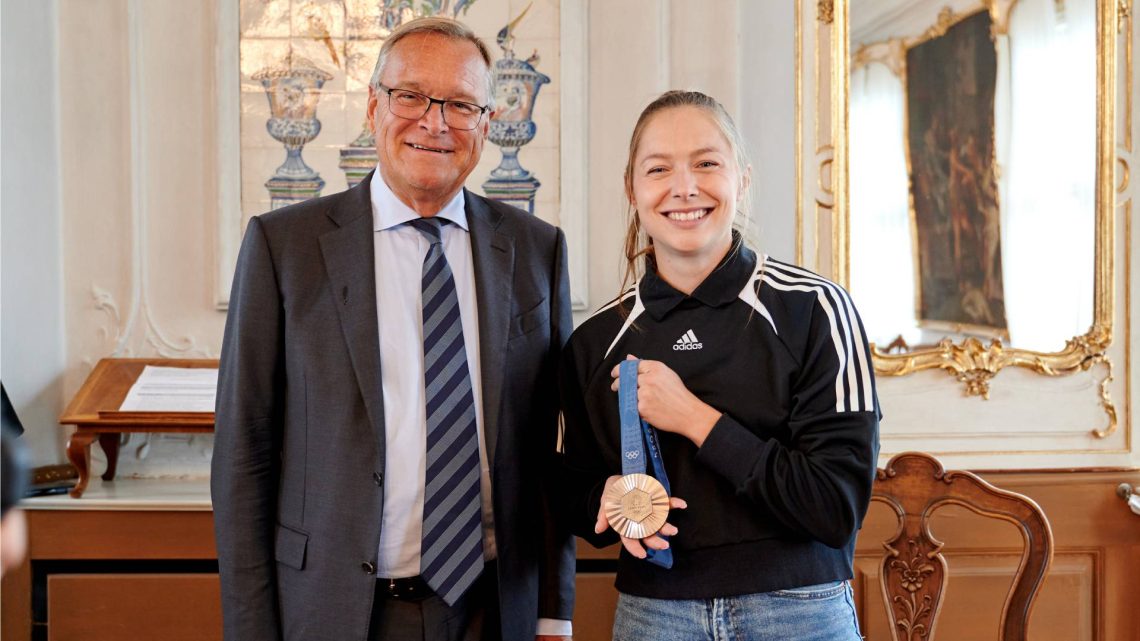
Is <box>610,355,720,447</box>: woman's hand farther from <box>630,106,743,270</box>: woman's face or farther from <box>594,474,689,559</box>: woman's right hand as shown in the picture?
<box>630,106,743,270</box>: woman's face

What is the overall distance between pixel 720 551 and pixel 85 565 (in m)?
2.19

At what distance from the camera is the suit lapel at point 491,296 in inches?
69.7

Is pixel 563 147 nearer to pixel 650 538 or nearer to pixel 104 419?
pixel 104 419

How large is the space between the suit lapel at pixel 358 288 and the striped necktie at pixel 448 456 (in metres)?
0.10

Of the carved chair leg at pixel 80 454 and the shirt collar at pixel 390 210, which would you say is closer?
the shirt collar at pixel 390 210

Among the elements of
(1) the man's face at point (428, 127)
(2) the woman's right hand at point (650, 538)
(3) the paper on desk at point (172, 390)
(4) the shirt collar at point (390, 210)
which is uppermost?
(1) the man's face at point (428, 127)

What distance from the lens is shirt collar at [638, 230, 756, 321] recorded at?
167 centimetres

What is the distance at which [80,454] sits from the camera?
2.88 meters

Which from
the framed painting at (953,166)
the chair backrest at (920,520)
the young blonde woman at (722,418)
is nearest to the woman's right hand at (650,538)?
the young blonde woman at (722,418)

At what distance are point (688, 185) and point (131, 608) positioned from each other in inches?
87.6

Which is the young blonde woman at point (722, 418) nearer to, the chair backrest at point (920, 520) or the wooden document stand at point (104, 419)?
the chair backrest at point (920, 520)

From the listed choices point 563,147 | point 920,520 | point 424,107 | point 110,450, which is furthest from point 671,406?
point 110,450

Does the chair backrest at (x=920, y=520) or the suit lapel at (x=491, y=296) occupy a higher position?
the suit lapel at (x=491, y=296)

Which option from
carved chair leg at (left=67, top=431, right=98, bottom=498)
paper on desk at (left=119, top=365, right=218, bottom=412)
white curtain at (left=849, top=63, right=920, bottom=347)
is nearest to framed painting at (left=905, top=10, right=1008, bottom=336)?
white curtain at (left=849, top=63, right=920, bottom=347)
